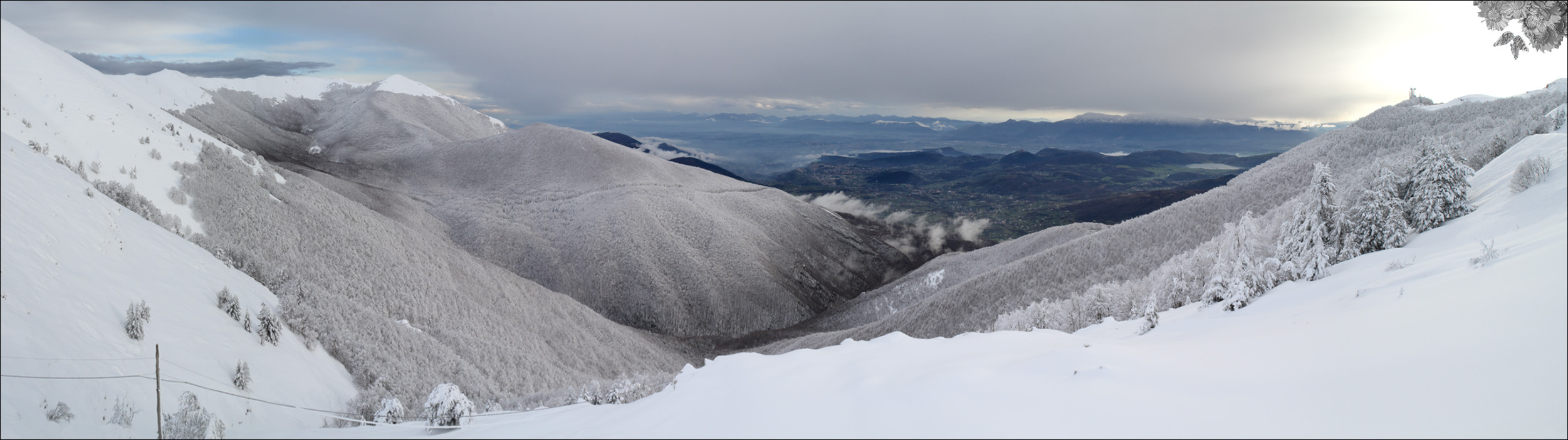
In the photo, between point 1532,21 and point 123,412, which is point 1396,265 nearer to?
point 1532,21

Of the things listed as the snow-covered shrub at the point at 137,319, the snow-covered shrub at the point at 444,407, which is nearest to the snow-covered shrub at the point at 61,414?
the snow-covered shrub at the point at 137,319

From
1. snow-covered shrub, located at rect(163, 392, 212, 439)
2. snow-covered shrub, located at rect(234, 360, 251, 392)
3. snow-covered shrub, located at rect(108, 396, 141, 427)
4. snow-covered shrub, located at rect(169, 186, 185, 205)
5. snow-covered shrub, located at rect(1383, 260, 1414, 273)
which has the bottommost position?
snow-covered shrub, located at rect(234, 360, 251, 392)

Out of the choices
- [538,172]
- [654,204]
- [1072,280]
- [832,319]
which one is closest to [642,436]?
[1072,280]

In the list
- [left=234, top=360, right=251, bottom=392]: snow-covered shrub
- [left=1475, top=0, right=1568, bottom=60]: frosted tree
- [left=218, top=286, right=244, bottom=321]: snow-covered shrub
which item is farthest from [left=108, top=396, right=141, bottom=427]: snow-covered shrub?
[left=1475, top=0, right=1568, bottom=60]: frosted tree

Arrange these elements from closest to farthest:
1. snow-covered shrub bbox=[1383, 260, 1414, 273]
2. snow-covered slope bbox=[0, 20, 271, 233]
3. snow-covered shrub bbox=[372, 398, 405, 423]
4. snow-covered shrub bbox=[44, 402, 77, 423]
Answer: snow-covered shrub bbox=[44, 402, 77, 423]
snow-covered shrub bbox=[372, 398, 405, 423]
snow-covered shrub bbox=[1383, 260, 1414, 273]
snow-covered slope bbox=[0, 20, 271, 233]

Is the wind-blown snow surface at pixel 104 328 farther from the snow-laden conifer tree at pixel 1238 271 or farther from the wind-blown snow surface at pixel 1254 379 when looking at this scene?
the snow-laden conifer tree at pixel 1238 271

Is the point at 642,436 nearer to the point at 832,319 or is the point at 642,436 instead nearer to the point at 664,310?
the point at 664,310

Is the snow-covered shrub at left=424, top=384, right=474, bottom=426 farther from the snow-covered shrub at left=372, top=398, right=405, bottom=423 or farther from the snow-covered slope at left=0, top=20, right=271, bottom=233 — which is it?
the snow-covered slope at left=0, top=20, right=271, bottom=233
